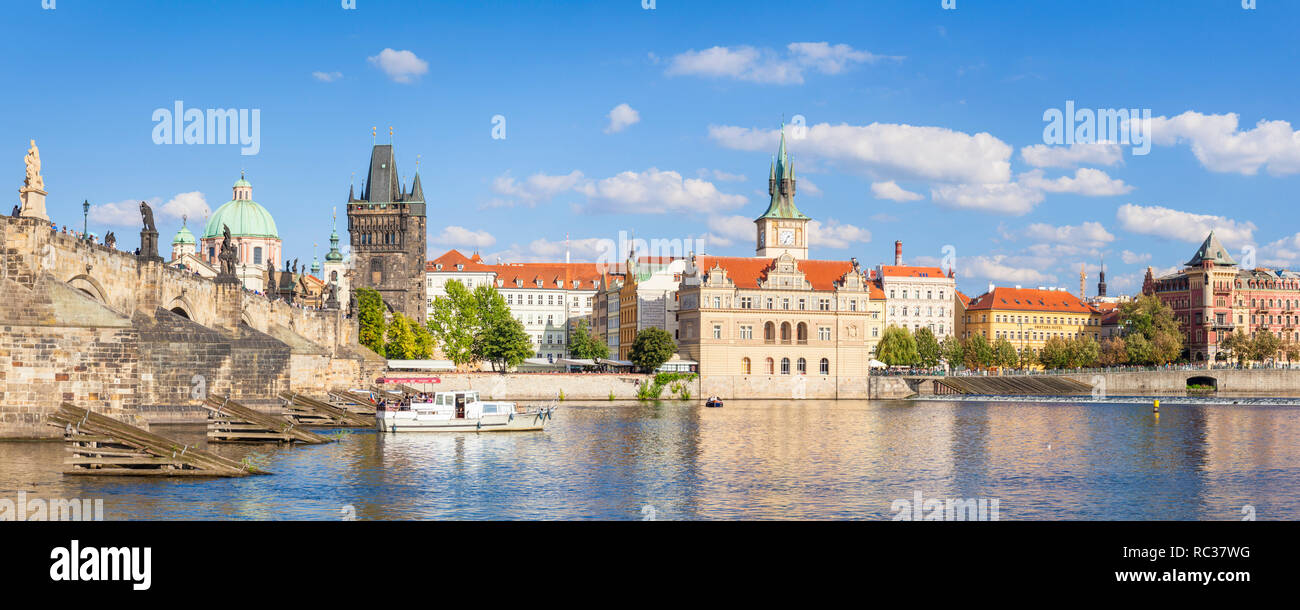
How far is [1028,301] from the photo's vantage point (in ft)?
540

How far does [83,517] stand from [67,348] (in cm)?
1366

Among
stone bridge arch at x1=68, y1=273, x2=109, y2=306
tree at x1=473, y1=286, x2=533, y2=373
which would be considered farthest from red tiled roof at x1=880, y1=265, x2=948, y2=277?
stone bridge arch at x1=68, y1=273, x2=109, y2=306

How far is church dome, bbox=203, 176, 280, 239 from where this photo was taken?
632 ft

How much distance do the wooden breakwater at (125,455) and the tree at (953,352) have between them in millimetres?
122555

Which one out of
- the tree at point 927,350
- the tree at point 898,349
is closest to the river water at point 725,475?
the tree at point 898,349

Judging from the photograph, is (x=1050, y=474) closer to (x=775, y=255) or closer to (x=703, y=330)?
(x=703, y=330)

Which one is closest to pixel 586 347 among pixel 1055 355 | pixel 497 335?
pixel 497 335

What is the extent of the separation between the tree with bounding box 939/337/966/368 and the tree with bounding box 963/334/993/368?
0.78 metres

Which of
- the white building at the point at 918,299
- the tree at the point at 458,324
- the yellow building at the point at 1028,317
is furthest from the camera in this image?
the yellow building at the point at 1028,317

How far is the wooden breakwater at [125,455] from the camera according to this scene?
28.8 meters

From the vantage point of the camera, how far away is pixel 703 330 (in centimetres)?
11344

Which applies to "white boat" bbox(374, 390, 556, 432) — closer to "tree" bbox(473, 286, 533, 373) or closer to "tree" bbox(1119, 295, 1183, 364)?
"tree" bbox(473, 286, 533, 373)

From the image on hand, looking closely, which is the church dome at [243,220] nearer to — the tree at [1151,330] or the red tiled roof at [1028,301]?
the red tiled roof at [1028,301]

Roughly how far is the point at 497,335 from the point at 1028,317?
8712 centimetres
